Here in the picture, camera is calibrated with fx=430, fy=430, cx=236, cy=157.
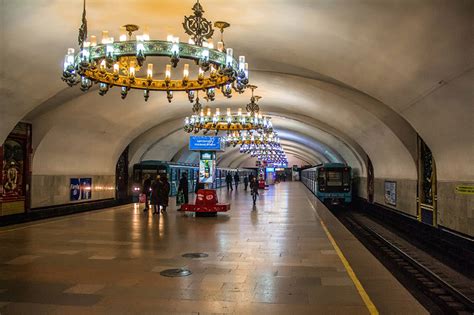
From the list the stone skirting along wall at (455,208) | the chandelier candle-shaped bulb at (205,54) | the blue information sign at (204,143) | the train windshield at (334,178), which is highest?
the chandelier candle-shaped bulb at (205,54)

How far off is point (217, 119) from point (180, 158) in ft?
60.8

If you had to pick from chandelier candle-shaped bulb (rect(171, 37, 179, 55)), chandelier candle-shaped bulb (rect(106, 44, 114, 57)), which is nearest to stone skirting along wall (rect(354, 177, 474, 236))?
chandelier candle-shaped bulb (rect(171, 37, 179, 55))

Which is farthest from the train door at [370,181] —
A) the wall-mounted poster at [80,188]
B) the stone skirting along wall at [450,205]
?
the wall-mounted poster at [80,188]

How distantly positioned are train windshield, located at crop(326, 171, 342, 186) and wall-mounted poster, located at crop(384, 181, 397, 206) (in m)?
6.45

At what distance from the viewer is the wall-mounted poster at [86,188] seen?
19.1 meters

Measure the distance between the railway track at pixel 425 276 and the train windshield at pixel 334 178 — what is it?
1004cm

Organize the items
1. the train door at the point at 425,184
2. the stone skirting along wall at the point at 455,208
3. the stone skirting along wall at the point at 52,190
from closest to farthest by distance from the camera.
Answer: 1. the stone skirting along wall at the point at 455,208
2. the train door at the point at 425,184
3. the stone skirting along wall at the point at 52,190

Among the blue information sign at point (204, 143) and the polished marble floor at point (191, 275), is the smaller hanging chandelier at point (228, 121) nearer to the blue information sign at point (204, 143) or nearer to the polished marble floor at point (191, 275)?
the blue information sign at point (204, 143)

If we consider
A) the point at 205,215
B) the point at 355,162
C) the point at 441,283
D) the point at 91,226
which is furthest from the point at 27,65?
the point at 355,162

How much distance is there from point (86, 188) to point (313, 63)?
12.7 m

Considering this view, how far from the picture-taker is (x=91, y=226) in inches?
474

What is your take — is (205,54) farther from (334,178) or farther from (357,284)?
(334,178)

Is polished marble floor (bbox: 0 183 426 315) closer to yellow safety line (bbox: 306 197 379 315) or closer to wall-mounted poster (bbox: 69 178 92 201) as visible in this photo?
yellow safety line (bbox: 306 197 379 315)

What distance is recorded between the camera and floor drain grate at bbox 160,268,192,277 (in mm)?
6305
